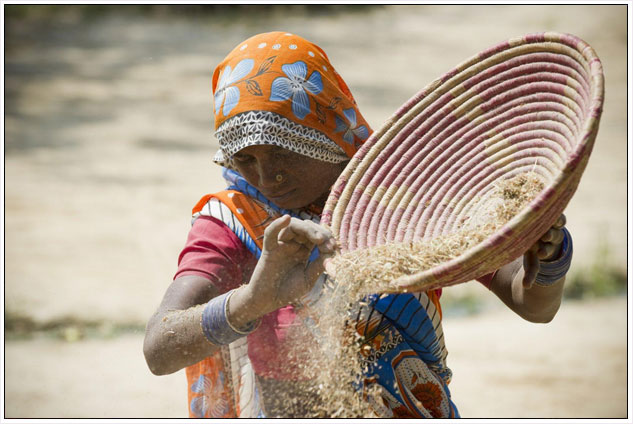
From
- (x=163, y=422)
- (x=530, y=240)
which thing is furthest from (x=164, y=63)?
(x=530, y=240)

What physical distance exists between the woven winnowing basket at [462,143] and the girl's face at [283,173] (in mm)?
68

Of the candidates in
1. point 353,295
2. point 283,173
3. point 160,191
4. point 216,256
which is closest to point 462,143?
point 283,173

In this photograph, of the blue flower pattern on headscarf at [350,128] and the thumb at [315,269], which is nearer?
the thumb at [315,269]

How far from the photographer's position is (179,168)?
8.66m

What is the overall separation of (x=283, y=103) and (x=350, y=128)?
0.27 meters

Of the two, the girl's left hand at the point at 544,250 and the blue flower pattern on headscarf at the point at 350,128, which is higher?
the blue flower pattern on headscarf at the point at 350,128

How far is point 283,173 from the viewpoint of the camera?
2256 mm

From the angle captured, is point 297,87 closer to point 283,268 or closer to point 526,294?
point 283,268

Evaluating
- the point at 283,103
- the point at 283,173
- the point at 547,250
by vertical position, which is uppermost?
the point at 283,103

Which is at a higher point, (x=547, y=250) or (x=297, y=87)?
(x=297, y=87)

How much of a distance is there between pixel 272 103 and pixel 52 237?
543 centimetres

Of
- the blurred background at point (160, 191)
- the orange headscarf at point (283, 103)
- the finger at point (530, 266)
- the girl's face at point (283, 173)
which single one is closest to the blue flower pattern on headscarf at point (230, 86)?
the orange headscarf at point (283, 103)

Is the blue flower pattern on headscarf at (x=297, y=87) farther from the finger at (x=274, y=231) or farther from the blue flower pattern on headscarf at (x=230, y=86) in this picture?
the finger at (x=274, y=231)

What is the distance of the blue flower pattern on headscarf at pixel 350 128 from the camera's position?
2381mm
